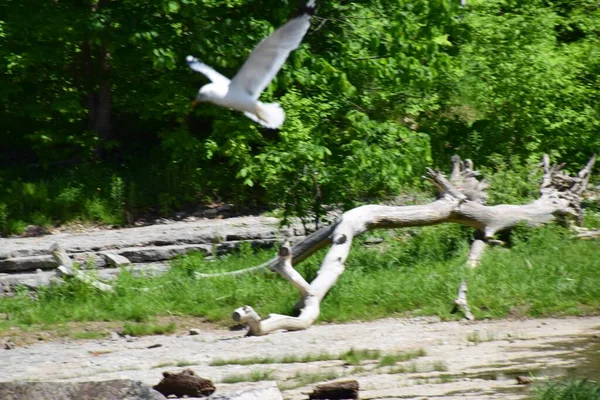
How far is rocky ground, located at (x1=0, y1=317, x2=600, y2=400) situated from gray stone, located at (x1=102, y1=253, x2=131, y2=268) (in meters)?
2.54

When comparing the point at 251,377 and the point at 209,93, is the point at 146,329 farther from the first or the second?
the point at 209,93

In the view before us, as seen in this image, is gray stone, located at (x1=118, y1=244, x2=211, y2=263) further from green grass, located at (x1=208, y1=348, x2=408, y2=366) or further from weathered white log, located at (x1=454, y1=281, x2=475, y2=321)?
green grass, located at (x1=208, y1=348, x2=408, y2=366)

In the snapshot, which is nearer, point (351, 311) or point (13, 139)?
point (351, 311)

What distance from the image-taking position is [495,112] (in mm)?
17703

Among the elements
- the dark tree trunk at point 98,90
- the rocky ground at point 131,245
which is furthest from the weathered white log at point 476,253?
the dark tree trunk at point 98,90

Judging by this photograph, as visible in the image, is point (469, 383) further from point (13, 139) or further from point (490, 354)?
point (13, 139)

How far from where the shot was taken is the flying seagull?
7.66m

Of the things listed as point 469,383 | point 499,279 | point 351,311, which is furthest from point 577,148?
point 469,383

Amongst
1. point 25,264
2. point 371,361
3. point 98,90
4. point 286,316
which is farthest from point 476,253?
point 98,90

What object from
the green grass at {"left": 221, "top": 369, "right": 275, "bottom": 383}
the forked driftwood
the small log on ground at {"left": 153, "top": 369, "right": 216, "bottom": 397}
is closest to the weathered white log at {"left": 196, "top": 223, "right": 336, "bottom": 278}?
the forked driftwood

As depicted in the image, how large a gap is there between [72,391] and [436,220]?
699 cm

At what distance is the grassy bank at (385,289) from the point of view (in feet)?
39.7

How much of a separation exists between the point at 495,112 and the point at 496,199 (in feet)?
10.1

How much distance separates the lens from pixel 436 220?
13.5m
